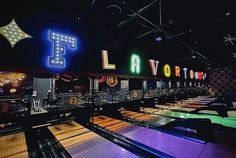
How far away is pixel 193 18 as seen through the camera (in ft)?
16.0

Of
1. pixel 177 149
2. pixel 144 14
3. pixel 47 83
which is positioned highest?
pixel 144 14

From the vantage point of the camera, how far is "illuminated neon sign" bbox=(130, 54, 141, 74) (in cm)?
664

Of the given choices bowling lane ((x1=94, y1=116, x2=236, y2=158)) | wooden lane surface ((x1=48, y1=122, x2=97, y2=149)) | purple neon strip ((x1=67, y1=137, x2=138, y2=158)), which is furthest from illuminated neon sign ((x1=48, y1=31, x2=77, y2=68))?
bowling lane ((x1=94, y1=116, x2=236, y2=158))

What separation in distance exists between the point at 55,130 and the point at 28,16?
3065 mm

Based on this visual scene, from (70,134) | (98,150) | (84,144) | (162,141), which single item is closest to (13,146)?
(70,134)

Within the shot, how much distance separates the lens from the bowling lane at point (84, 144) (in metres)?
2.75

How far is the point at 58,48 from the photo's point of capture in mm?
4152

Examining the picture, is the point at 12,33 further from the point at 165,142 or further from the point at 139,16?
the point at 165,142

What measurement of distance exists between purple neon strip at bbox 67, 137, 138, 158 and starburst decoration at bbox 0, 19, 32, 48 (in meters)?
2.81

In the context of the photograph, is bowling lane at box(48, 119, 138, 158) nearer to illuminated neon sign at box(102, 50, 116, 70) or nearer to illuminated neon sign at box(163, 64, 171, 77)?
illuminated neon sign at box(102, 50, 116, 70)

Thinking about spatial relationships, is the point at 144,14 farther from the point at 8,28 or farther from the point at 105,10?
the point at 8,28

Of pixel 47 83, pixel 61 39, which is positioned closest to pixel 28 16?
pixel 61 39

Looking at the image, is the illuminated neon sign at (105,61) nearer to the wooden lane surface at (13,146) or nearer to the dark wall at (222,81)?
the wooden lane surface at (13,146)

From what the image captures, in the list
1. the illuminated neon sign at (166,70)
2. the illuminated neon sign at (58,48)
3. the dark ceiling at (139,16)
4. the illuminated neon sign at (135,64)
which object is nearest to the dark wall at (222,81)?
the illuminated neon sign at (166,70)
